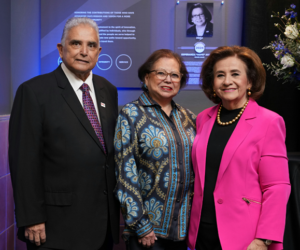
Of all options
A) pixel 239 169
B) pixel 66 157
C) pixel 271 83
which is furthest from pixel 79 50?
pixel 271 83

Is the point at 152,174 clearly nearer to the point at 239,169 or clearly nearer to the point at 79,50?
the point at 239,169

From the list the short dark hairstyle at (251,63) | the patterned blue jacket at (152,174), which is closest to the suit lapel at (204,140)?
the patterned blue jacket at (152,174)

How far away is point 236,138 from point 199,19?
193 centimetres

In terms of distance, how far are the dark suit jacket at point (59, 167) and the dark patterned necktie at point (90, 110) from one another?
3cm

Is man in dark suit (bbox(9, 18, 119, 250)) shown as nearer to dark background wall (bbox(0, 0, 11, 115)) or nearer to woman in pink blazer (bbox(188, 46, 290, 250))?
woman in pink blazer (bbox(188, 46, 290, 250))

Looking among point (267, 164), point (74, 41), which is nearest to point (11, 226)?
point (74, 41)

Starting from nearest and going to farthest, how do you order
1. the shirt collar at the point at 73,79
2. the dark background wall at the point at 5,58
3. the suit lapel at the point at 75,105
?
the suit lapel at the point at 75,105
the shirt collar at the point at 73,79
the dark background wall at the point at 5,58

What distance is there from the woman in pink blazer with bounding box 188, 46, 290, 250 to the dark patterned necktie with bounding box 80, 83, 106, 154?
1.90 ft

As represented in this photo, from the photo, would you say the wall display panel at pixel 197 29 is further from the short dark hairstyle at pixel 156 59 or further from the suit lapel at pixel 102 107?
the suit lapel at pixel 102 107

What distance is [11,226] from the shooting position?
107 inches

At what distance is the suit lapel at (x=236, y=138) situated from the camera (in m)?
1.55

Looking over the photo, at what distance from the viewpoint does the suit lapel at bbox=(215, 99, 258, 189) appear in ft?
5.10

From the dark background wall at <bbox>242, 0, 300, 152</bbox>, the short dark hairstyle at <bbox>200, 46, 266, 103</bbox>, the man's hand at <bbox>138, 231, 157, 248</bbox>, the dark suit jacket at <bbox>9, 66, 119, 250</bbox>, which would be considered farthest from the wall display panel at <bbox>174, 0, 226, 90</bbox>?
the man's hand at <bbox>138, 231, 157, 248</bbox>

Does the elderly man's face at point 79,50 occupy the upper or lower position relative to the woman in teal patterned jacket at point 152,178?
upper
